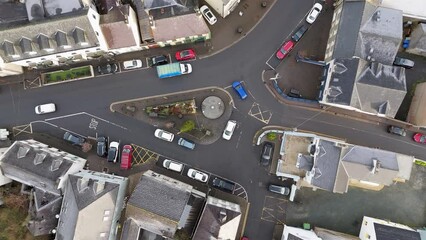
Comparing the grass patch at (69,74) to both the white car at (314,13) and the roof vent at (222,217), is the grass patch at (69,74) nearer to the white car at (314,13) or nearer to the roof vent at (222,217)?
the roof vent at (222,217)

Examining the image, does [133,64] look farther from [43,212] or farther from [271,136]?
[43,212]

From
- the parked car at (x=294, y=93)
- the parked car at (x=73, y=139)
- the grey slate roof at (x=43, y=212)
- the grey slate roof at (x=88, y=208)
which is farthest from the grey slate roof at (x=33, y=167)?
the parked car at (x=294, y=93)

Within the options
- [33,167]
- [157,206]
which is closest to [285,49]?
[157,206]

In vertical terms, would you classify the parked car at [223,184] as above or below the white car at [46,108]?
below

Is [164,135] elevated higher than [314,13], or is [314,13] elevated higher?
[314,13]

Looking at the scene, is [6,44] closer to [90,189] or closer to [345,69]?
[90,189]

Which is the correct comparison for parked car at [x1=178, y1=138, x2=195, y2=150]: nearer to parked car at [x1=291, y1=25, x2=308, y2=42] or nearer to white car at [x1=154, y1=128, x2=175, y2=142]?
white car at [x1=154, y1=128, x2=175, y2=142]
